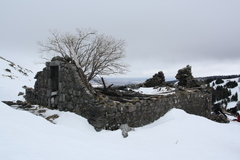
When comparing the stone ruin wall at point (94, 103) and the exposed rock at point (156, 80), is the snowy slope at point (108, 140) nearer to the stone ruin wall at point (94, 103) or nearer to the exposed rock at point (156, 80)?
the stone ruin wall at point (94, 103)

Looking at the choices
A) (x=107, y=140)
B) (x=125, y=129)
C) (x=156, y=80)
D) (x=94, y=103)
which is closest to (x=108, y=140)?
(x=107, y=140)

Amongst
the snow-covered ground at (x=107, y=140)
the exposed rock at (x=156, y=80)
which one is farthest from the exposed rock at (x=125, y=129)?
the exposed rock at (x=156, y=80)

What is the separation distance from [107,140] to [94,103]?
1480 millimetres

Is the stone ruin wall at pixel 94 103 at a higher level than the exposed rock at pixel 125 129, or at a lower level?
higher

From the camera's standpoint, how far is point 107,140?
4668 mm

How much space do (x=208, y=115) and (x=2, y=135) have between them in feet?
40.5

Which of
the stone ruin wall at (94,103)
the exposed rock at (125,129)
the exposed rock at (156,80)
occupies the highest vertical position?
the exposed rock at (156,80)

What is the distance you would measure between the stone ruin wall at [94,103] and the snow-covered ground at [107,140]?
0.36m

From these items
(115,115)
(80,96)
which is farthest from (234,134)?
(80,96)

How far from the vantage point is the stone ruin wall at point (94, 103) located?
5594 millimetres

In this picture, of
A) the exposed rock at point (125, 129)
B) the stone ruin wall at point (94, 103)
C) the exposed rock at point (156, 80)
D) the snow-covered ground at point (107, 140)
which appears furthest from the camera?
the exposed rock at point (156, 80)

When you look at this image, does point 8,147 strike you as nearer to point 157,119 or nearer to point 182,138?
point 182,138

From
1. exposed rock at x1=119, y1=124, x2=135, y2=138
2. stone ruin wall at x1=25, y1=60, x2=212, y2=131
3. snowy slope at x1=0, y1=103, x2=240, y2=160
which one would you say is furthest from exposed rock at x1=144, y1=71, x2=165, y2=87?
exposed rock at x1=119, y1=124, x2=135, y2=138

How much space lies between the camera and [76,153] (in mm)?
2621
